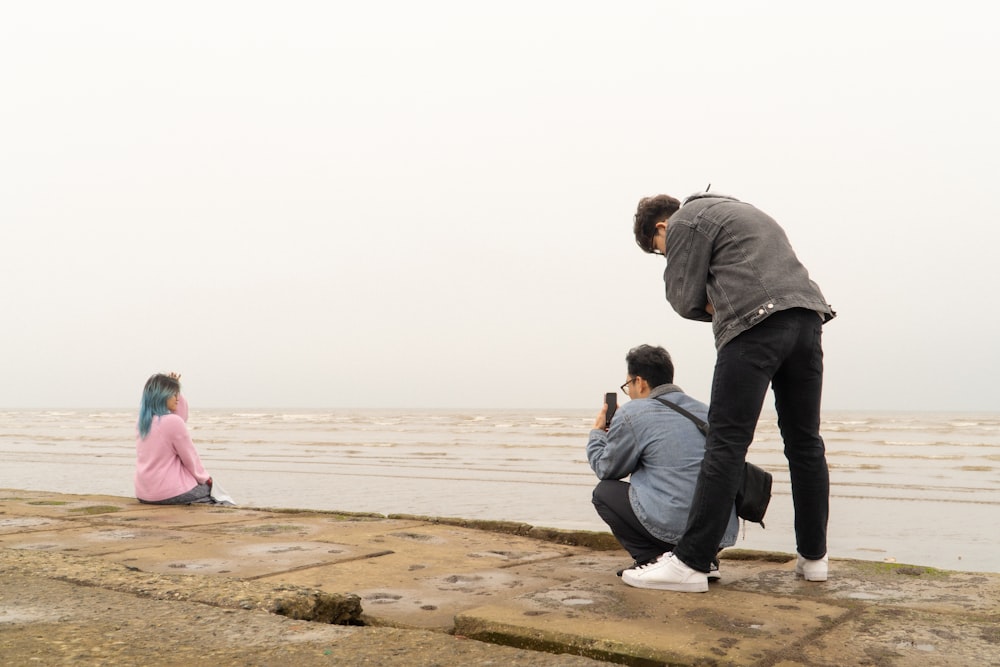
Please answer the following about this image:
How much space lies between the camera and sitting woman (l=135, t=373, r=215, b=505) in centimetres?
575

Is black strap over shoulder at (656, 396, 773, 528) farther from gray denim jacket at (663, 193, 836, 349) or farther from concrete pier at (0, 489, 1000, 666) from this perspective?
gray denim jacket at (663, 193, 836, 349)

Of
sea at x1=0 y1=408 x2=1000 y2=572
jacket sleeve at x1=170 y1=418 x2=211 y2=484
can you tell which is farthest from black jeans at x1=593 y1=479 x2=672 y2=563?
jacket sleeve at x1=170 y1=418 x2=211 y2=484

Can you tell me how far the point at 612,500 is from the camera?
10.2 feet

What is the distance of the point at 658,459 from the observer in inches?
119

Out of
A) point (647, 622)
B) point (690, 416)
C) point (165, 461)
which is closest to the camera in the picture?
point (647, 622)

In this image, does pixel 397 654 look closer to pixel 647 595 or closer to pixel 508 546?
pixel 647 595

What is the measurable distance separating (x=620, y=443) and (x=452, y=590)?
83 cm

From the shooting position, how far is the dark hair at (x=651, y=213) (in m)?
3.00

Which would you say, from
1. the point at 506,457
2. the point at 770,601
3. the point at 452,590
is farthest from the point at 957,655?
the point at 506,457

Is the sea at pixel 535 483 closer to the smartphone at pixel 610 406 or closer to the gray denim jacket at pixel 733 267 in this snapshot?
the smartphone at pixel 610 406

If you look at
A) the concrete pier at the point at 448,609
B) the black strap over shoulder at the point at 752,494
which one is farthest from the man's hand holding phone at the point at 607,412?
the concrete pier at the point at 448,609

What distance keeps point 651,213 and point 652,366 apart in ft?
2.09

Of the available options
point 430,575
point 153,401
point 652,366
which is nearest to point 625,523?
point 652,366

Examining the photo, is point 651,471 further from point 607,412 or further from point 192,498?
point 192,498
